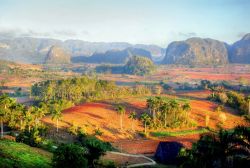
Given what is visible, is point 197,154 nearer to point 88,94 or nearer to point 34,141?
point 34,141

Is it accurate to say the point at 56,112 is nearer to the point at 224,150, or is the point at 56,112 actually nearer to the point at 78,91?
the point at 78,91

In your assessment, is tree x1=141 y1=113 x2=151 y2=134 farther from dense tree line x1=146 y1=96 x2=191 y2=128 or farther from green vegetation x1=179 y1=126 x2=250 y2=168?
green vegetation x1=179 y1=126 x2=250 y2=168

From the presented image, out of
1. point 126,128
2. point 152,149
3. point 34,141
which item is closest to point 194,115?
point 126,128

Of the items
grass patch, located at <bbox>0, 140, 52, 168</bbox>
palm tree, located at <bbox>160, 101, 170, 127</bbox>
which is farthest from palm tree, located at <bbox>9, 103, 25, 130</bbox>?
palm tree, located at <bbox>160, 101, 170, 127</bbox>

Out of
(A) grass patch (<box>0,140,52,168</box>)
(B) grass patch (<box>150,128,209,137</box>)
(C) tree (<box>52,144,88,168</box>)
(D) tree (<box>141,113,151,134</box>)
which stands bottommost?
(B) grass patch (<box>150,128,209,137</box>)

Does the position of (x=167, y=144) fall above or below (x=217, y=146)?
below
